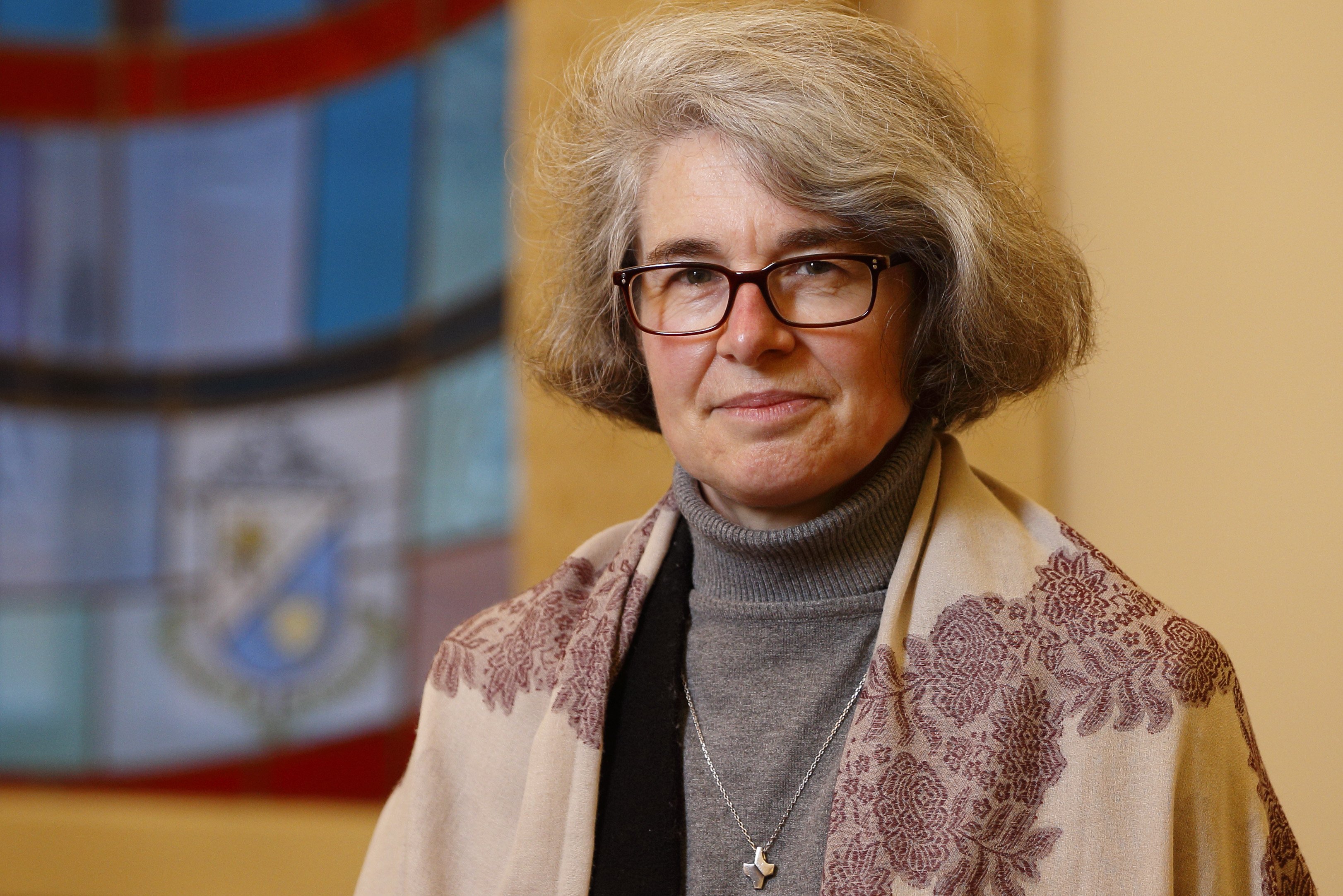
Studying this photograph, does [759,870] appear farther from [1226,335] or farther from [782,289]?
[1226,335]

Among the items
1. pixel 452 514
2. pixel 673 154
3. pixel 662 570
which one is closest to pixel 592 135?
pixel 673 154

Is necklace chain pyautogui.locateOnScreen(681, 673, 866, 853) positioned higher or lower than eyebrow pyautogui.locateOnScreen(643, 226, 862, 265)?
lower

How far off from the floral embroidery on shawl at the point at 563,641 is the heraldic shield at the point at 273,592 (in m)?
1.86

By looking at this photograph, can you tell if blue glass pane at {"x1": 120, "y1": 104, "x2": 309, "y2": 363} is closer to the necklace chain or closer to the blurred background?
the blurred background

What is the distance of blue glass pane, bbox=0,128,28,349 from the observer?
3.64m

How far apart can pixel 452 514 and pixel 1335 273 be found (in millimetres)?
→ 2207

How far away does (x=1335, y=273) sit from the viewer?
207 centimetres

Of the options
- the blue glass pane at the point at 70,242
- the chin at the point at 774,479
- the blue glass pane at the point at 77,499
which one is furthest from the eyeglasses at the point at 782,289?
the blue glass pane at the point at 70,242

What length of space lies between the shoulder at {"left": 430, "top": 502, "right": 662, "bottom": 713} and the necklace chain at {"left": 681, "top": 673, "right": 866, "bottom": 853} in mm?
228

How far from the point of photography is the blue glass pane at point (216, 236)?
3.51m

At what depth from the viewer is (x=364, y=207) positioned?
3438 millimetres

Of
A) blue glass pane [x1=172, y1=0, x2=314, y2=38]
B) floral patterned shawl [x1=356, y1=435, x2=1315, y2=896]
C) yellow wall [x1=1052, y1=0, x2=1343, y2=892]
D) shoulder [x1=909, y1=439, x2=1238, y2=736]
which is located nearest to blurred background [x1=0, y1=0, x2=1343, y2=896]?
blue glass pane [x1=172, y1=0, x2=314, y2=38]

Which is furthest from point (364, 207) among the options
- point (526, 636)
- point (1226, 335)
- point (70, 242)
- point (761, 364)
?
point (761, 364)

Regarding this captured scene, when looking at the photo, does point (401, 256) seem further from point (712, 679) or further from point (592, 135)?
point (712, 679)
